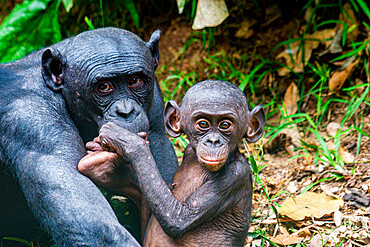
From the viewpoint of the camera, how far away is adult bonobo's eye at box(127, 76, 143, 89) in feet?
11.4

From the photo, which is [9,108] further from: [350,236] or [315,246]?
[350,236]

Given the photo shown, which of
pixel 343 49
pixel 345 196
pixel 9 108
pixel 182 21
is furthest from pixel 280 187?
pixel 182 21

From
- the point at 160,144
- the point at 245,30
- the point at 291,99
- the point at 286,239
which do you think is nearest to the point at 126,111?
the point at 160,144

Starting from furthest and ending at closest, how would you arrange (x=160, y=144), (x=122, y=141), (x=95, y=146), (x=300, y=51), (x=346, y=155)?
(x=300, y=51) < (x=346, y=155) < (x=160, y=144) < (x=95, y=146) < (x=122, y=141)

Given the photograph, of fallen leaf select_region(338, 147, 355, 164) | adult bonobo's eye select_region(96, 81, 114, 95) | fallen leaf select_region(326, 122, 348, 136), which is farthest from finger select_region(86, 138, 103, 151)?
fallen leaf select_region(326, 122, 348, 136)

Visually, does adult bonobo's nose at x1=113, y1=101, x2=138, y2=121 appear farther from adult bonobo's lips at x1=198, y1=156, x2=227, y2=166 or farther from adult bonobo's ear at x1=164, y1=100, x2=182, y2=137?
adult bonobo's lips at x1=198, y1=156, x2=227, y2=166

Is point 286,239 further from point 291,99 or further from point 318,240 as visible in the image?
point 291,99

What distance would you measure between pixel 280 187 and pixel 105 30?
224 centimetres

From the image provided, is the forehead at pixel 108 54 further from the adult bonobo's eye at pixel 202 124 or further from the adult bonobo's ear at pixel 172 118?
the adult bonobo's eye at pixel 202 124

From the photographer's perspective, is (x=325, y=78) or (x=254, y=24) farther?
(x=254, y=24)

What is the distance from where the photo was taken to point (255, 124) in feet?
11.0

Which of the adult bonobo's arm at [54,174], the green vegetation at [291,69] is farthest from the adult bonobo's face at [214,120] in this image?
the green vegetation at [291,69]

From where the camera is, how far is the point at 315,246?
380 cm

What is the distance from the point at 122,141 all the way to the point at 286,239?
1.59m
